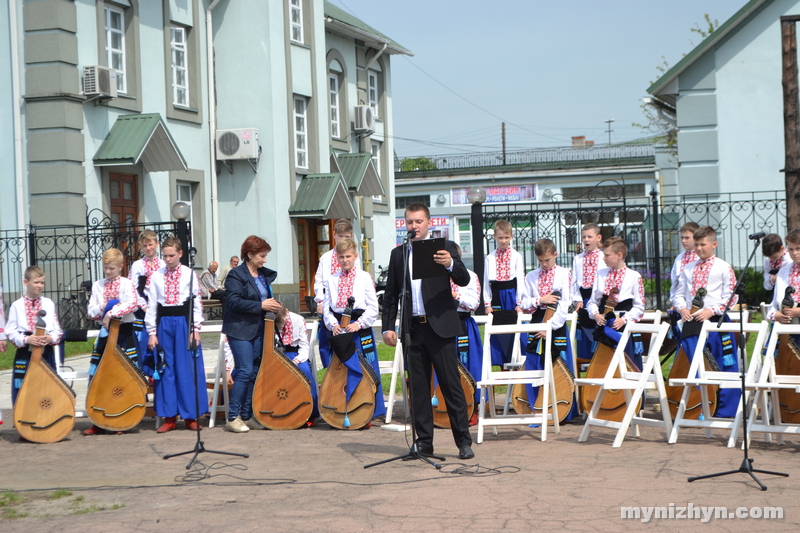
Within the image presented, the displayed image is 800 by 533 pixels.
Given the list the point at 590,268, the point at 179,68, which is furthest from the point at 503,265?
the point at 179,68

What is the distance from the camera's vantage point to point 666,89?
19344 mm

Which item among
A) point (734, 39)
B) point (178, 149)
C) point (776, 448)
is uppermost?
point (734, 39)

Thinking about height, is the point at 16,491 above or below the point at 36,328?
below

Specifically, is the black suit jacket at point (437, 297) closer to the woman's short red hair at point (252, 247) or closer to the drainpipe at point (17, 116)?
the woman's short red hair at point (252, 247)

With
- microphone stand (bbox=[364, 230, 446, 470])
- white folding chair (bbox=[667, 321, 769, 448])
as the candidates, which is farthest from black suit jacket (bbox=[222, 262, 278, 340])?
white folding chair (bbox=[667, 321, 769, 448])

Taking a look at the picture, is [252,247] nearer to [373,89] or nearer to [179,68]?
[179,68]

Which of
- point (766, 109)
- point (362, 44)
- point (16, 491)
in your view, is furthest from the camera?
point (362, 44)

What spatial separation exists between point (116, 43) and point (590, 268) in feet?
43.5

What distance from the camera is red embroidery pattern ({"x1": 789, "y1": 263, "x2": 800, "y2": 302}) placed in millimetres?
7957

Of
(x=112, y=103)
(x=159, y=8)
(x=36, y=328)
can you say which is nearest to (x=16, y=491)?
(x=36, y=328)

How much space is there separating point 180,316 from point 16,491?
9.43ft

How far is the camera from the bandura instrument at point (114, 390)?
896cm

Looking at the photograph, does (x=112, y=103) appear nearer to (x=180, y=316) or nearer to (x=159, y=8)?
(x=159, y=8)

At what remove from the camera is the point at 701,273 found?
338 inches
